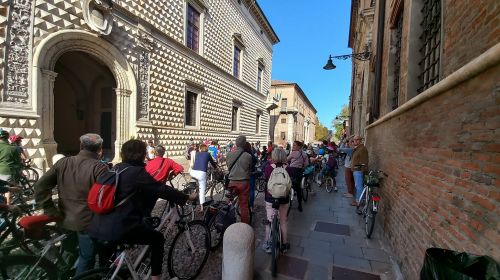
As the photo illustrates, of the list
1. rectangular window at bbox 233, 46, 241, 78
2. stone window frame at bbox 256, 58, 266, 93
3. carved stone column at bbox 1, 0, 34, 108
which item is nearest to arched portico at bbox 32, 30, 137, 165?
carved stone column at bbox 1, 0, 34, 108

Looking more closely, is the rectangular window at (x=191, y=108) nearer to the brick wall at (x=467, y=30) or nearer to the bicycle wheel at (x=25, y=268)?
the bicycle wheel at (x=25, y=268)

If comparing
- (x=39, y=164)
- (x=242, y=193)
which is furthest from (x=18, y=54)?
(x=242, y=193)

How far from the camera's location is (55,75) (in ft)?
24.6

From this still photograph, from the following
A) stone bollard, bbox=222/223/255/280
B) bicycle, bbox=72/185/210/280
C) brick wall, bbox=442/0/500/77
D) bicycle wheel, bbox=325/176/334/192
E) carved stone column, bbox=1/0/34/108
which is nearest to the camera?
brick wall, bbox=442/0/500/77

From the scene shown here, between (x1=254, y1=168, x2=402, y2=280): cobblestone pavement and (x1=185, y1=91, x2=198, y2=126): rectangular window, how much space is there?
9.68 metres

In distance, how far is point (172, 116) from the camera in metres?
12.4

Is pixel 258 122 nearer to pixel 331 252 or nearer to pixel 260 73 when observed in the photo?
pixel 260 73

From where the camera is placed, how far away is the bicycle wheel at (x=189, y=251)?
10.2ft

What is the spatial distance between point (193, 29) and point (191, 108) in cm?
459

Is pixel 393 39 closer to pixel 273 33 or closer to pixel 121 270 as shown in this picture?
pixel 121 270

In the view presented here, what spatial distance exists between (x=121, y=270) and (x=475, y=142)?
125 inches

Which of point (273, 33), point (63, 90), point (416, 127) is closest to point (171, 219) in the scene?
point (416, 127)

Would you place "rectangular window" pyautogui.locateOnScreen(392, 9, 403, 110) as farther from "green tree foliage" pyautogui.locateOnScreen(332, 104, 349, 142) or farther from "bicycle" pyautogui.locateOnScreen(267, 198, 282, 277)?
"green tree foliage" pyautogui.locateOnScreen(332, 104, 349, 142)

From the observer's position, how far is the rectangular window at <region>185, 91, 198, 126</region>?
14.1 m
